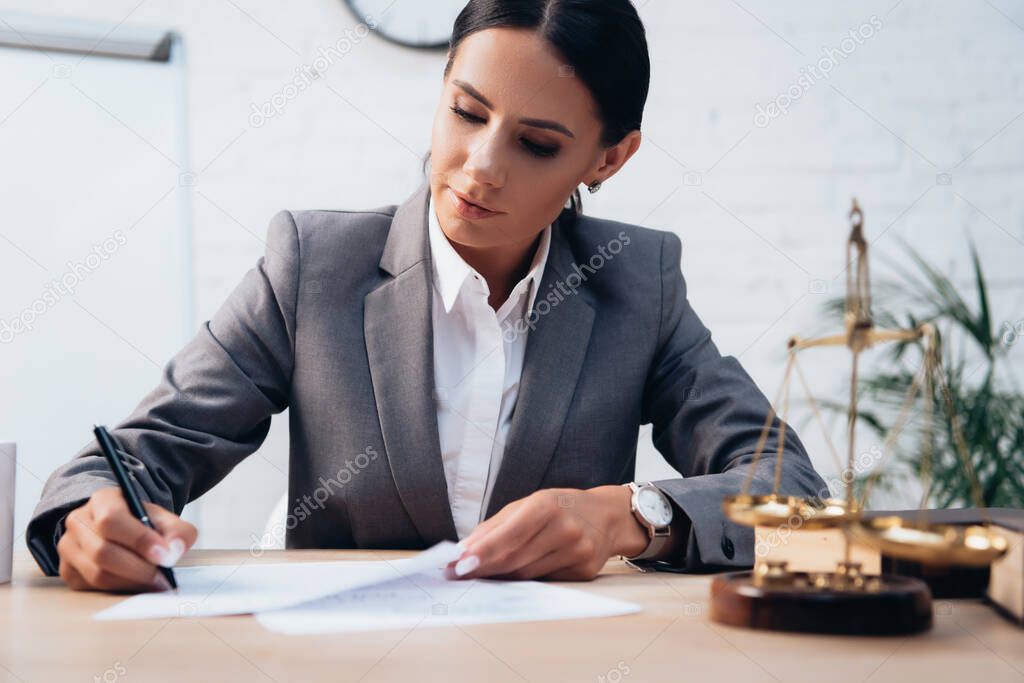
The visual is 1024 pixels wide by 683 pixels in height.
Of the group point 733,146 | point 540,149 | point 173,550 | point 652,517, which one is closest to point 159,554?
point 173,550

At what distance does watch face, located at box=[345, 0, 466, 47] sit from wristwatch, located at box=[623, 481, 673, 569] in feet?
4.80

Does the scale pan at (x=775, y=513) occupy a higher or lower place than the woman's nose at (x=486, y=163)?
lower

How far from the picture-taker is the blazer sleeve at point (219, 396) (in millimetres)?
1176

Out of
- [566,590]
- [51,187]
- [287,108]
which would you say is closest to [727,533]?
[566,590]

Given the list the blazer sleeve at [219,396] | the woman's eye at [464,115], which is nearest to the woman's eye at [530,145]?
the woman's eye at [464,115]

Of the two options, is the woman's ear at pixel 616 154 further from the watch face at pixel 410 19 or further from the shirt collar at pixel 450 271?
the watch face at pixel 410 19

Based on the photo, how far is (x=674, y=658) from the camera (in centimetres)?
62

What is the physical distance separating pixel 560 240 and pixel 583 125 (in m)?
0.25

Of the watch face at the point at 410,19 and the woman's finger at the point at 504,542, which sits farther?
the watch face at the point at 410,19

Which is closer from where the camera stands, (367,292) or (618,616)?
(618,616)

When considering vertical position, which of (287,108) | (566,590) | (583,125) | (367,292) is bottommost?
(566,590)

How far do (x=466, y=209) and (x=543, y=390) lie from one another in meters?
0.28

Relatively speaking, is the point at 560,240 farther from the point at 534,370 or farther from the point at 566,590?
the point at 566,590

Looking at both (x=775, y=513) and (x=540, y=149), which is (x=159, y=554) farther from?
(x=540, y=149)
